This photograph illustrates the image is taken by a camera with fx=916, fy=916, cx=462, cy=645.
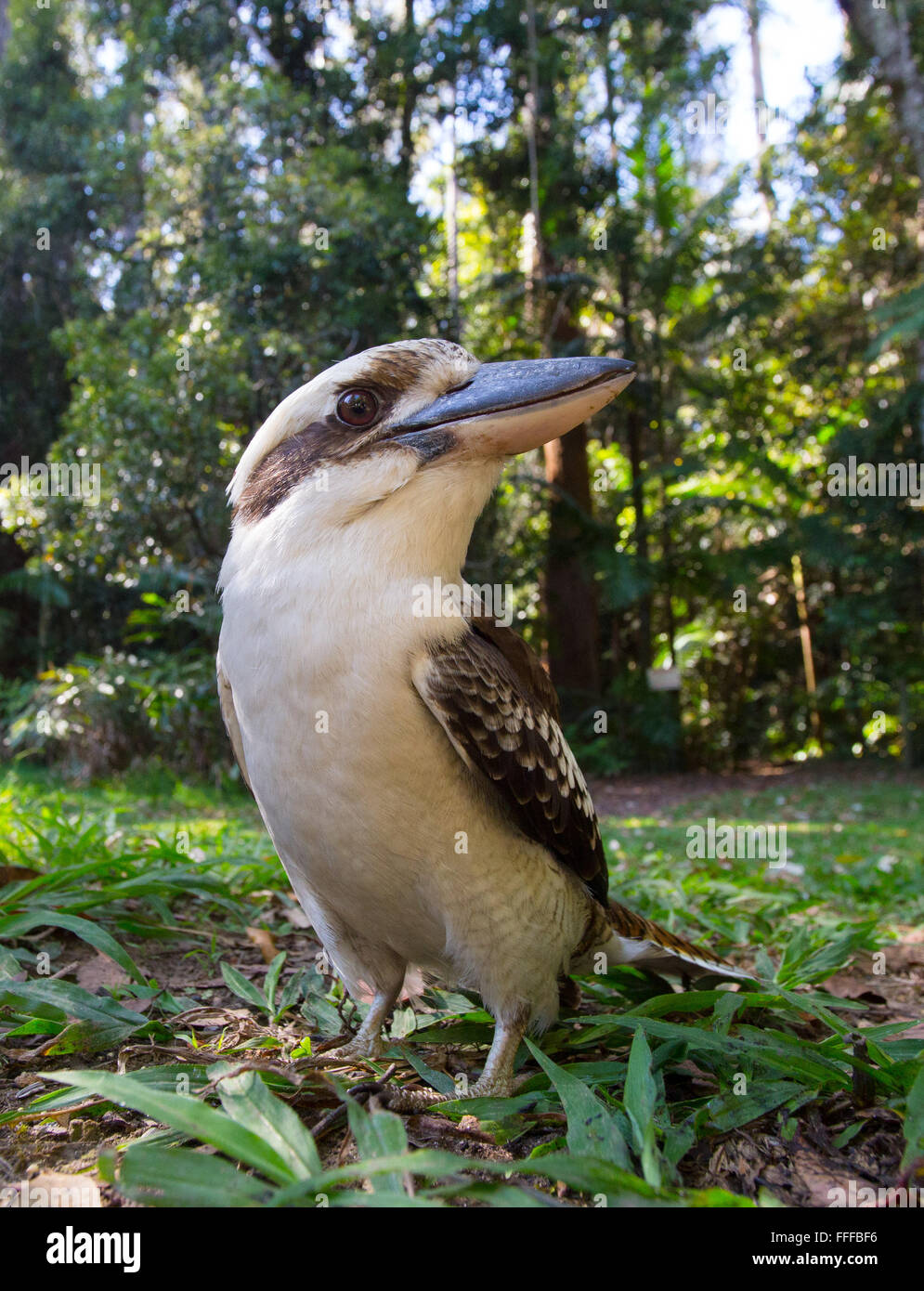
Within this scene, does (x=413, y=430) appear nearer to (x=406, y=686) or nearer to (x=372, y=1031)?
(x=406, y=686)

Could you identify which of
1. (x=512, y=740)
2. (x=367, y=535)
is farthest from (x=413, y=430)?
(x=512, y=740)

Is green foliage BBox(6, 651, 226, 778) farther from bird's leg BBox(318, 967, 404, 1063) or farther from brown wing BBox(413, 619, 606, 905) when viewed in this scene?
brown wing BBox(413, 619, 606, 905)

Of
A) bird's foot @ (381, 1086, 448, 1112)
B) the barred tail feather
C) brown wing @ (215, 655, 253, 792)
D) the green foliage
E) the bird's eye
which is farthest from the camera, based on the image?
the green foliage

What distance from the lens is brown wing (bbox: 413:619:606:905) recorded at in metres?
1.77

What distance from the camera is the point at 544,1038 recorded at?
2166 mm

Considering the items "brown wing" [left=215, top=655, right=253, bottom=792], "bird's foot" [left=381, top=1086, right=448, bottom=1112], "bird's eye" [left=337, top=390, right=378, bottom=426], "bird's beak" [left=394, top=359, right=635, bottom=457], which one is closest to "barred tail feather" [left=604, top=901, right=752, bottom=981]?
"bird's foot" [left=381, top=1086, right=448, bottom=1112]

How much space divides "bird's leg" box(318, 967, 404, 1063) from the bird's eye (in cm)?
128

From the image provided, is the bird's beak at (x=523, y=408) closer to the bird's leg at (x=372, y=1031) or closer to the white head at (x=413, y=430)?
the white head at (x=413, y=430)

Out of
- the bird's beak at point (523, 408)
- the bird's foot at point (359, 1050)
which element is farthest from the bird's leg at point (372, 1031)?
the bird's beak at point (523, 408)

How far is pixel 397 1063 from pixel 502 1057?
0.25 m

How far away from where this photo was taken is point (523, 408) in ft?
6.14

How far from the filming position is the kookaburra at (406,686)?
1.74 m
